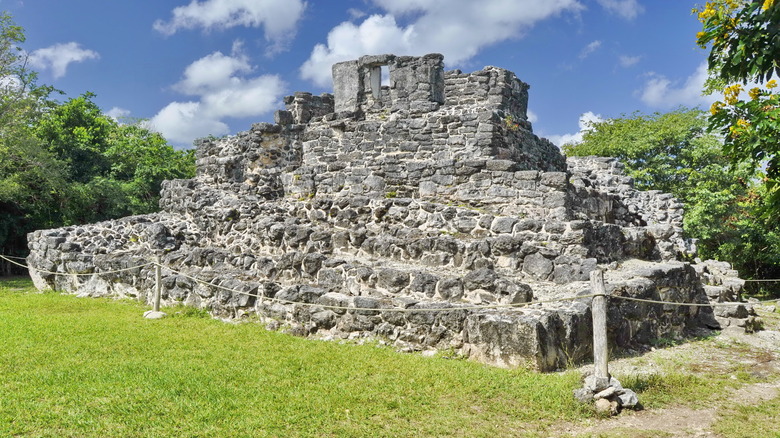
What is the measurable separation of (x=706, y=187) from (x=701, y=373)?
1423cm

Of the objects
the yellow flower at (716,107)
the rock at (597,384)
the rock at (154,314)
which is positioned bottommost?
the rock at (597,384)

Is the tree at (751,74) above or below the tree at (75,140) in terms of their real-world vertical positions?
below

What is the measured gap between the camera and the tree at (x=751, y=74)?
4.64 meters

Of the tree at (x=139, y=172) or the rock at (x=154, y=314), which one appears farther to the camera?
the tree at (x=139, y=172)

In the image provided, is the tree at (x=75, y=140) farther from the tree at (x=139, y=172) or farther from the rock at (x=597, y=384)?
the rock at (x=597, y=384)

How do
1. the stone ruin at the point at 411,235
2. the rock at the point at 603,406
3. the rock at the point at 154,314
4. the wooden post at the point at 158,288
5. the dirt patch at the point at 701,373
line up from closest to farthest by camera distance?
the dirt patch at the point at 701,373 < the rock at the point at 603,406 < the stone ruin at the point at 411,235 < the rock at the point at 154,314 < the wooden post at the point at 158,288

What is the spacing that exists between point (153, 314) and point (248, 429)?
5098mm

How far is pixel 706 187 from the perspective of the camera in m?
18.0

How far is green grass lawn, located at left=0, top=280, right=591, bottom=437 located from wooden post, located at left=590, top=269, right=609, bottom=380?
34 centimetres

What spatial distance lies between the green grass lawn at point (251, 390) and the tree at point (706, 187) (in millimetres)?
14207

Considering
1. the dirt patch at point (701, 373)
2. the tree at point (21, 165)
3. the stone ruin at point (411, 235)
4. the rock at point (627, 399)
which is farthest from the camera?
the tree at point (21, 165)

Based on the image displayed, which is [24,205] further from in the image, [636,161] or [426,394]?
[636,161]

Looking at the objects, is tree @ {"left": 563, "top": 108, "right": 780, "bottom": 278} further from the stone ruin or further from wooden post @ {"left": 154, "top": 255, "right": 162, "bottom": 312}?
wooden post @ {"left": 154, "top": 255, "right": 162, "bottom": 312}

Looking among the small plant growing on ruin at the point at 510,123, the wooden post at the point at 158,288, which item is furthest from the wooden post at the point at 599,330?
the small plant growing on ruin at the point at 510,123
